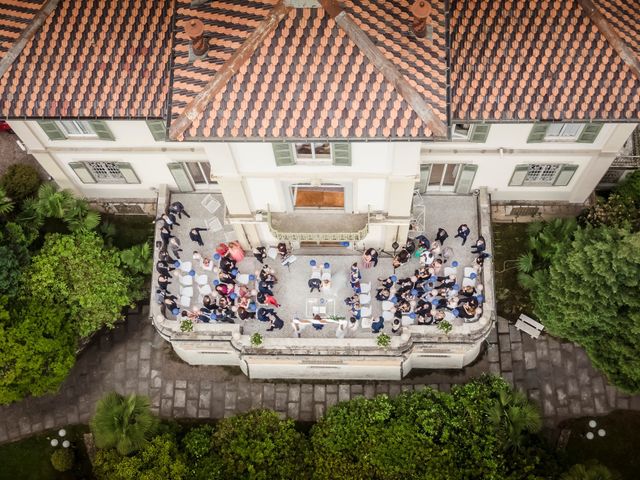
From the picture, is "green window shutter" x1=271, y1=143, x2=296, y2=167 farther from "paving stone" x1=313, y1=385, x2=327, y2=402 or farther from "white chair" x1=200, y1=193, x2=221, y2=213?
"paving stone" x1=313, y1=385, x2=327, y2=402

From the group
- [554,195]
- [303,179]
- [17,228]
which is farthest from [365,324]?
[17,228]

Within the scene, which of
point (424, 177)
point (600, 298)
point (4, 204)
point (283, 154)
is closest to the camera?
point (283, 154)

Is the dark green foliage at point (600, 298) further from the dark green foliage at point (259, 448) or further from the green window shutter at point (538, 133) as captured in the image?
the dark green foliage at point (259, 448)

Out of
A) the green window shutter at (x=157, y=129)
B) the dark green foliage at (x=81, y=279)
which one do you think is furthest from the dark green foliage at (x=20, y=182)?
the green window shutter at (x=157, y=129)

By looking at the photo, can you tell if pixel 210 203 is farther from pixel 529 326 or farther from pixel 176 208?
pixel 529 326

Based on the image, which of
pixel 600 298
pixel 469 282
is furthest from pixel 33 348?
pixel 600 298

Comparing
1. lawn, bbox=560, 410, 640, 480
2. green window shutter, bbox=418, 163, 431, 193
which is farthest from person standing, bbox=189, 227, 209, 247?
lawn, bbox=560, 410, 640, 480
